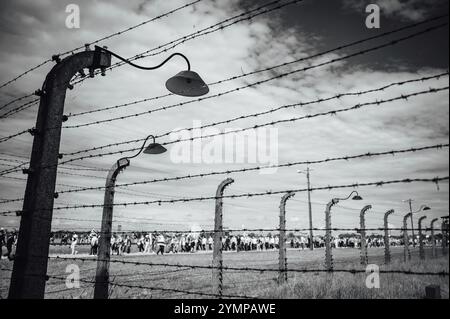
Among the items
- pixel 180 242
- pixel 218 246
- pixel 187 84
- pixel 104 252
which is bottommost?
pixel 180 242

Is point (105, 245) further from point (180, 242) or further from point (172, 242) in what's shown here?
point (180, 242)

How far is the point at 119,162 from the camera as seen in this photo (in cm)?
614

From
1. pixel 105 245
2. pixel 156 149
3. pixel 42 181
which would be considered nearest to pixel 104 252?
pixel 105 245

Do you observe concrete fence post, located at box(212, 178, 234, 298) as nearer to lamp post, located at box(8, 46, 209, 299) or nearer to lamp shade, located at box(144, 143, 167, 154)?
lamp shade, located at box(144, 143, 167, 154)

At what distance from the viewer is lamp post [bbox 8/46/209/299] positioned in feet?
13.0

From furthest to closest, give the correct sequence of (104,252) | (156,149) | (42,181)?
(156,149) → (104,252) → (42,181)

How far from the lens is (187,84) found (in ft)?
13.5

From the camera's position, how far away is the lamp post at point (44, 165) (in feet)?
13.0

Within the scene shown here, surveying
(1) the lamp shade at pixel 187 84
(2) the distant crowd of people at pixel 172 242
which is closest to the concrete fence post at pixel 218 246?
(1) the lamp shade at pixel 187 84

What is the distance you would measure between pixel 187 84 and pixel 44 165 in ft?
6.64

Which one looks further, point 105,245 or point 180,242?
point 180,242

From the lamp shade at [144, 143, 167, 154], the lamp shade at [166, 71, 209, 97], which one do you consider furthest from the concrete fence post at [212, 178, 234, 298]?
the lamp shade at [166, 71, 209, 97]

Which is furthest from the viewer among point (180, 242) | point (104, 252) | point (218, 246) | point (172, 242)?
point (180, 242)

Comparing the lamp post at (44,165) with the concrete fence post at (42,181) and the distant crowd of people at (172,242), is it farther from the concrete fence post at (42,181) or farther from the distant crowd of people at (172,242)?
the distant crowd of people at (172,242)
